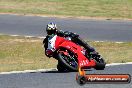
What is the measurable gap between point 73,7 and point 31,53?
43.5 feet

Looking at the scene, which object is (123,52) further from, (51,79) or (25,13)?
(25,13)

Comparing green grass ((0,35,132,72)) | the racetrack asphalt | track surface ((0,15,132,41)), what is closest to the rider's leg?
the racetrack asphalt

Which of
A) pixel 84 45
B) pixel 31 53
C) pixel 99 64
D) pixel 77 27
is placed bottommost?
pixel 77 27

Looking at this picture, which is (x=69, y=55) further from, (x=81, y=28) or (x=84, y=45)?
(x=81, y=28)

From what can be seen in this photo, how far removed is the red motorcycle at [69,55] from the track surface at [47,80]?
0.18 metres

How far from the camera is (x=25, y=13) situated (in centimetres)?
3112

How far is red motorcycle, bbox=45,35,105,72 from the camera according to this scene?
1423 centimetres

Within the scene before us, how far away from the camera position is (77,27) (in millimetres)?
26938

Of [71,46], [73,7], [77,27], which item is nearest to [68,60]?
[71,46]

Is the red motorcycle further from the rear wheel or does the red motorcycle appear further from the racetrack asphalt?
the racetrack asphalt

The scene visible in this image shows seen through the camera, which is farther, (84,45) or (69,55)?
(84,45)

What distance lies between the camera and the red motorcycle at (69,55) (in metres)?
14.2

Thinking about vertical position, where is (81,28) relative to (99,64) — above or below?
below

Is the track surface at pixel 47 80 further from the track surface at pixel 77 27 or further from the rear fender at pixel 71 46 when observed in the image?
the track surface at pixel 77 27
